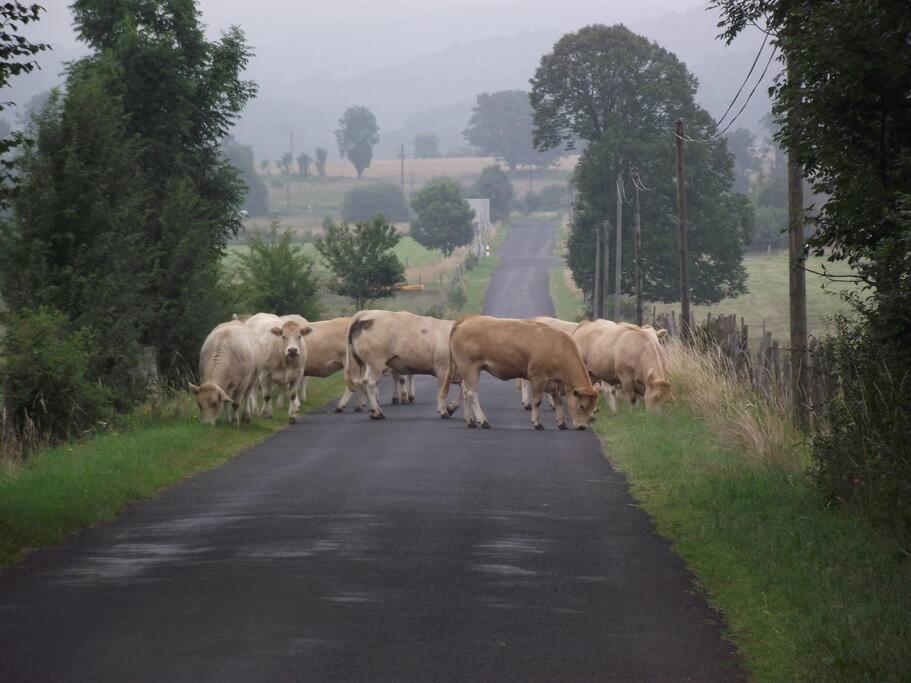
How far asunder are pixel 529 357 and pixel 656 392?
265 centimetres

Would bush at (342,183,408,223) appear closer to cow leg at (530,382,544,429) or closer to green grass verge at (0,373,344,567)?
cow leg at (530,382,544,429)

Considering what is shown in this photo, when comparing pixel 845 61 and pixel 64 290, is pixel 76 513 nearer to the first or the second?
pixel 845 61

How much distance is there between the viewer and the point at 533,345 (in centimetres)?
2403

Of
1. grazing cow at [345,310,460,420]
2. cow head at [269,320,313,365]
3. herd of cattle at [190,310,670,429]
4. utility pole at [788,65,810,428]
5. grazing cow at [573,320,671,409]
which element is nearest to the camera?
utility pole at [788,65,810,428]

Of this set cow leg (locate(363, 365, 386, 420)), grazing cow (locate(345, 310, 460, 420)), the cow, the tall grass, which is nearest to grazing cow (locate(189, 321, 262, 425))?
cow leg (locate(363, 365, 386, 420))

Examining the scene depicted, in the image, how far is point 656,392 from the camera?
2508 centimetres

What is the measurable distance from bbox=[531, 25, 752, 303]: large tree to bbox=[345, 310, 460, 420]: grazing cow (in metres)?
41.8

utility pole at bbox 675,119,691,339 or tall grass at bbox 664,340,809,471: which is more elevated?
utility pole at bbox 675,119,691,339

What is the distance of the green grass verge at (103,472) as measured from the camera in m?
12.4

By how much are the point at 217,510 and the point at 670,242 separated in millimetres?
55128

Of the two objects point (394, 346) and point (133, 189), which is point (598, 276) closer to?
point (394, 346)

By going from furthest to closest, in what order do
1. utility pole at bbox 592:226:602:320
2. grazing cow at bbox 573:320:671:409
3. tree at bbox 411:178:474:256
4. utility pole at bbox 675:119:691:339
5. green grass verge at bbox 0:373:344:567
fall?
tree at bbox 411:178:474:256
utility pole at bbox 592:226:602:320
utility pole at bbox 675:119:691:339
grazing cow at bbox 573:320:671:409
green grass verge at bbox 0:373:344:567

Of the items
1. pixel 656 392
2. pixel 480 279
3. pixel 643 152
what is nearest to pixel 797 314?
pixel 656 392

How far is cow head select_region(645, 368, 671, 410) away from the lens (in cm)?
2503
